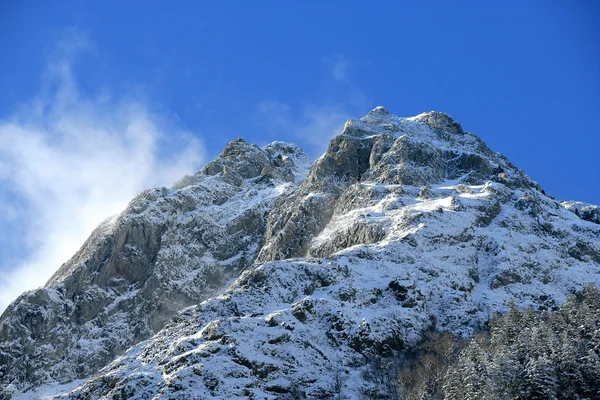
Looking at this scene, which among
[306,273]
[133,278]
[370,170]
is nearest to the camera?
[306,273]

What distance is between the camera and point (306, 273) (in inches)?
4060

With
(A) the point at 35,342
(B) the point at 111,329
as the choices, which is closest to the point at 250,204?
(B) the point at 111,329

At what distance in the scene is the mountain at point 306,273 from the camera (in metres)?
84.3

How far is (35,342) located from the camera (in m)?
138

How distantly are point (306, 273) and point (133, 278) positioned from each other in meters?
67.4

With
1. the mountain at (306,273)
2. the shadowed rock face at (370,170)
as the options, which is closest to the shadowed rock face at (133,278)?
the mountain at (306,273)

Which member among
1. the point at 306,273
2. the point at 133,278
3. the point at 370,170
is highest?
the point at 370,170

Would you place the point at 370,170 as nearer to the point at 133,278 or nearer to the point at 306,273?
the point at 306,273

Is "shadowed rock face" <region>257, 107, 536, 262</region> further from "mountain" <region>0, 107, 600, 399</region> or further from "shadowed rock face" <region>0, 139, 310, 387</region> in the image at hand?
"shadowed rock face" <region>0, 139, 310, 387</region>

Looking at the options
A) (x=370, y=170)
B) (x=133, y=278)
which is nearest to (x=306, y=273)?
(x=370, y=170)

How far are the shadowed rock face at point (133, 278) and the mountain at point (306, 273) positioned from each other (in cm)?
36

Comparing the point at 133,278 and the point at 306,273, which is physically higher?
the point at 133,278

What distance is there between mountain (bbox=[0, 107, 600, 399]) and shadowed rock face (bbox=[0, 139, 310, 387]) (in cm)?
36

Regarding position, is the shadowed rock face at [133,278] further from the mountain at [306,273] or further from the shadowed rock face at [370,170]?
the shadowed rock face at [370,170]
